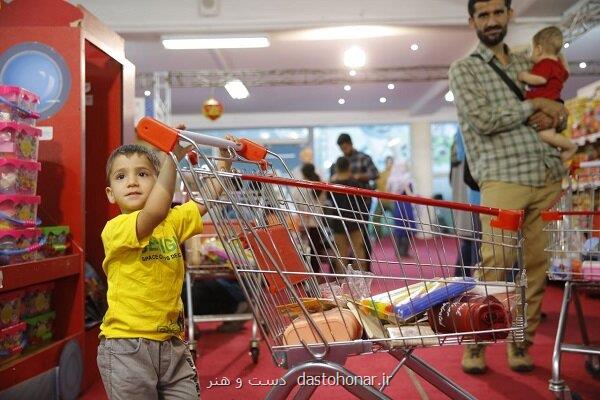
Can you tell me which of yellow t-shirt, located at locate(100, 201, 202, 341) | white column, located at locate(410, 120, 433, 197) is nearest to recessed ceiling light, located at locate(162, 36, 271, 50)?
yellow t-shirt, located at locate(100, 201, 202, 341)

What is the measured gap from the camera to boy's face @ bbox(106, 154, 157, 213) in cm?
177

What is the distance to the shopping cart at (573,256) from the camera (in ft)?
7.54

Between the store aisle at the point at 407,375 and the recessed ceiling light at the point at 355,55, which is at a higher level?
the recessed ceiling light at the point at 355,55

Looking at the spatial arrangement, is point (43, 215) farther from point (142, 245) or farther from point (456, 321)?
point (456, 321)

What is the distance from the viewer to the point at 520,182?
9.57 ft

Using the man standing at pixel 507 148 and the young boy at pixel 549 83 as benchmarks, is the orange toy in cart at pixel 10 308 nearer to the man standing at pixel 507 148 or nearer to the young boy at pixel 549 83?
the man standing at pixel 507 148

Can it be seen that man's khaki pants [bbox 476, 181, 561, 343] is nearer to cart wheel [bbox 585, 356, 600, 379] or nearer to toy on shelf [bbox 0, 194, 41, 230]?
cart wheel [bbox 585, 356, 600, 379]

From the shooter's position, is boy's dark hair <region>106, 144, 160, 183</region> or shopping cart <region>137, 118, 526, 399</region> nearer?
shopping cart <region>137, 118, 526, 399</region>

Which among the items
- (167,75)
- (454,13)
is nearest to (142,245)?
(454,13)

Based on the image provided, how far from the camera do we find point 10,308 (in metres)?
2.46

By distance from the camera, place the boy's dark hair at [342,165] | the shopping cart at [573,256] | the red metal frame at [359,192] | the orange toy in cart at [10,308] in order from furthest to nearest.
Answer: the boy's dark hair at [342,165]
the orange toy in cart at [10,308]
the shopping cart at [573,256]
the red metal frame at [359,192]

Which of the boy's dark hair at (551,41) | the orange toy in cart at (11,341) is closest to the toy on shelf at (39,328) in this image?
the orange toy in cart at (11,341)

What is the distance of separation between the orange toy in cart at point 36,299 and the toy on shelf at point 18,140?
62 cm

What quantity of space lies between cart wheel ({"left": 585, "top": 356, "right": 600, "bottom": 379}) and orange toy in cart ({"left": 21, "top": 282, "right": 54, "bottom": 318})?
9.06 ft
